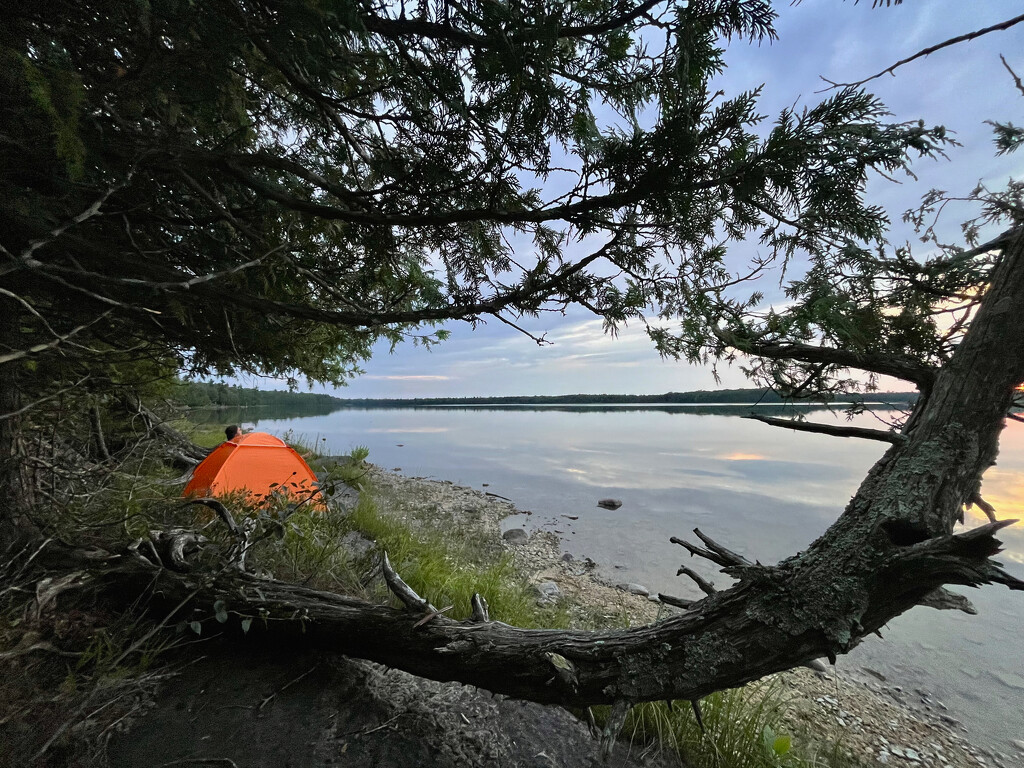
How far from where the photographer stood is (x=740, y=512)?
8.27 m

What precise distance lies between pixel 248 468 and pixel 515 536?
Result: 14.6 feet

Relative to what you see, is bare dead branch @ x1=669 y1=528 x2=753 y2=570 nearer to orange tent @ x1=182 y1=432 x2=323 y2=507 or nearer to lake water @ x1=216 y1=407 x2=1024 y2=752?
lake water @ x1=216 y1=407 x2=1024 y2=752

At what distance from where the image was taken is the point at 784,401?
4.49 ft

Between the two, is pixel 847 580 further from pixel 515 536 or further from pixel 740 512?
pixel 740 512

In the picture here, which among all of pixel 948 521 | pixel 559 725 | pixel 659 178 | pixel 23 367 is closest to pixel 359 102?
pixel 659 178

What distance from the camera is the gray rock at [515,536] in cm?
689

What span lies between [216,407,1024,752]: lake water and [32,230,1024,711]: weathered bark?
58 centimetres

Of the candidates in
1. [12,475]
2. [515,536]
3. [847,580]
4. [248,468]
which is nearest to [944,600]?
[847,580]

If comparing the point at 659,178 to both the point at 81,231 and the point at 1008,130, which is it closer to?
Result: the point at 1008,130

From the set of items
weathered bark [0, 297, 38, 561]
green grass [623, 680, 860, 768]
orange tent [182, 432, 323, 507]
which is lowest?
green grass [623, 680, 860, 768]

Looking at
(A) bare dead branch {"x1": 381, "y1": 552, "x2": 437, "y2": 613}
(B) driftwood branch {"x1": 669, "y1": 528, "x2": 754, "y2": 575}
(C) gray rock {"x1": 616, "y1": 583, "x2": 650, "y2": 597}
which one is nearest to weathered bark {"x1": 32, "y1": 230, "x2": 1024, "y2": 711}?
(B) driftwood branch {"x1": 669, "y1": 528, "x2": 754, "y2": 575}

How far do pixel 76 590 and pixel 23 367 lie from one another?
1.02 meters

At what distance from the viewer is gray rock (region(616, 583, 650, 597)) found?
16.8ft

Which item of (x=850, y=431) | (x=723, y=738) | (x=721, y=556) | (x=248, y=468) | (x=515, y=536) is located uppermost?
(x=850, y=431)
